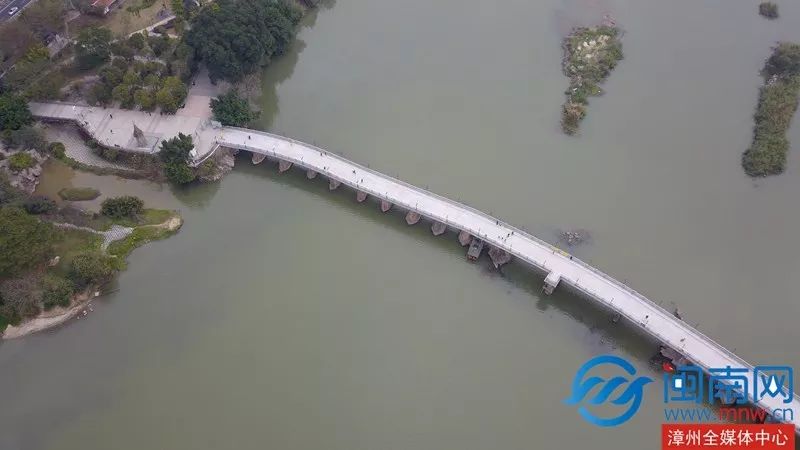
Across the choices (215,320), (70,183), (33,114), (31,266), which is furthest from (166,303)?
(33,114)

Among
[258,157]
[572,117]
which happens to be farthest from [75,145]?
[572,117]

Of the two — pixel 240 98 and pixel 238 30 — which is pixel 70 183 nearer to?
pixel 240 98

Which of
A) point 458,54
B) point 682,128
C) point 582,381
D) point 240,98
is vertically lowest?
point 582,381

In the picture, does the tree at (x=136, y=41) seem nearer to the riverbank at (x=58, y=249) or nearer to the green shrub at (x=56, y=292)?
the riverbank at (x=58, y=249)

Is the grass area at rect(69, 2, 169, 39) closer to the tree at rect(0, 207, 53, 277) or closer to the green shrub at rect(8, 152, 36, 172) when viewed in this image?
the green shrub at rect(8, 152, 36, 172)

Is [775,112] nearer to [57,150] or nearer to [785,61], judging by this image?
[785,61]

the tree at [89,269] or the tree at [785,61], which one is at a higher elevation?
the tree at [785,61]

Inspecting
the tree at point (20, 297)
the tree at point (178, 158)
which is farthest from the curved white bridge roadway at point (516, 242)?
the tree at point (20, 297)
